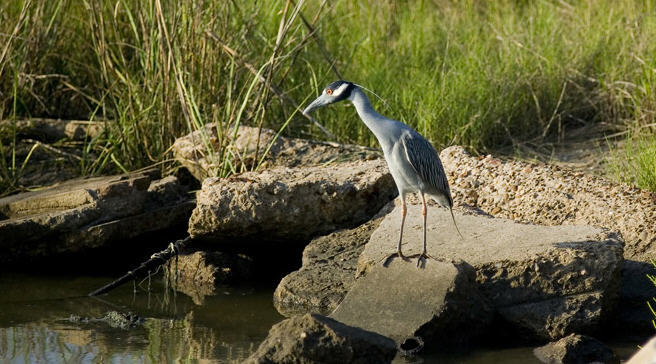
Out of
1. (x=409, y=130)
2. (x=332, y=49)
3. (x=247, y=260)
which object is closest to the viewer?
(x=409, y=130)

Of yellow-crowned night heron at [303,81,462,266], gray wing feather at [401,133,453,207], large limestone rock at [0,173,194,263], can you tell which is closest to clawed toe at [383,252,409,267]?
yellow-crowned night heron at [303,81,462,266]

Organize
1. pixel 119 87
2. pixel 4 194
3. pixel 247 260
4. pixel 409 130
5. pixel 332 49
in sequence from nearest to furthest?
pixel 409 130 → pixel 247 260 → pixel 4 194 → pixel 119 87 → pixel 332 49

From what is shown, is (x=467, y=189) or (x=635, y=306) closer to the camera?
(x=635, y=306)

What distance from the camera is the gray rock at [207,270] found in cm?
557

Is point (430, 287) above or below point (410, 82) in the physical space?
below

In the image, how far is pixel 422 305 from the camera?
433 cm

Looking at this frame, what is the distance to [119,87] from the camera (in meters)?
7.01

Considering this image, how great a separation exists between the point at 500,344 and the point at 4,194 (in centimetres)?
350

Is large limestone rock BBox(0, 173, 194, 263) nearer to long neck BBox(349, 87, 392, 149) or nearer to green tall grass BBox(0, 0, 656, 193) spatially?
green tall grass BBox(0, 0, 656, 193)

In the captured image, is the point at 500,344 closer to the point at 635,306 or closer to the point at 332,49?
the point at 635,306

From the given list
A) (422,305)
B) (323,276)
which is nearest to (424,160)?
(422,305)

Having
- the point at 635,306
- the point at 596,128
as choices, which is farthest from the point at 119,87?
the point at 635,306

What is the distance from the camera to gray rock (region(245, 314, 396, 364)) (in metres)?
3.88

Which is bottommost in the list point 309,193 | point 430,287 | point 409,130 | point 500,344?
point 500,344
